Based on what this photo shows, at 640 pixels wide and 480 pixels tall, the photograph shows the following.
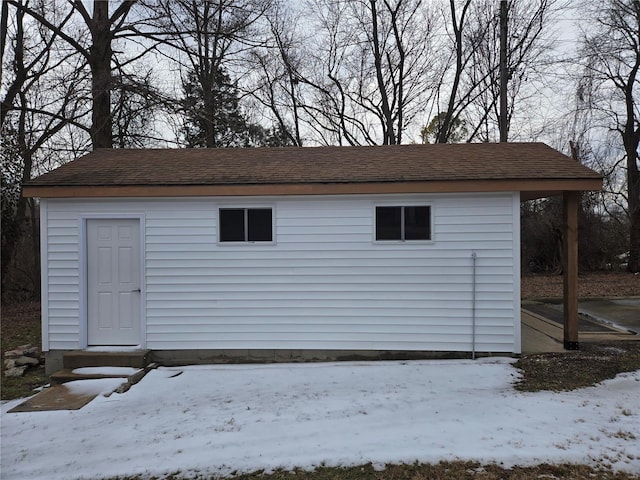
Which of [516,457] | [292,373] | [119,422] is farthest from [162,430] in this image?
[516,457]

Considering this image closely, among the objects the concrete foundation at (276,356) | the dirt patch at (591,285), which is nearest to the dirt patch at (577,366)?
the concrete foundation at (276,356)

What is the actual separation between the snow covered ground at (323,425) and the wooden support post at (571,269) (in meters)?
1.16

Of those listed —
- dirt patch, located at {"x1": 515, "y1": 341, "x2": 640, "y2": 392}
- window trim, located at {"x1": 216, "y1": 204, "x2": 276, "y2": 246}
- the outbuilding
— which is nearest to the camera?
dirt patch, located at {"x1": 515, "y1": 341, "x2": 640, "y2": 392}

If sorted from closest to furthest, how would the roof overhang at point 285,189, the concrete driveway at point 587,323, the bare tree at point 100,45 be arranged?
the roof overhang at point 285,189, the concrete driveway at point 587,323, the bare tree at point 100,45

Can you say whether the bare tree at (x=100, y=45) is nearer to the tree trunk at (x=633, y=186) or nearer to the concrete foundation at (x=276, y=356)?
the concrete foundation at (x=276, y=356)

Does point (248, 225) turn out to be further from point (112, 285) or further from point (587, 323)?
point (587, 323)

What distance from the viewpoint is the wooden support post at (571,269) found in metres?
6.30

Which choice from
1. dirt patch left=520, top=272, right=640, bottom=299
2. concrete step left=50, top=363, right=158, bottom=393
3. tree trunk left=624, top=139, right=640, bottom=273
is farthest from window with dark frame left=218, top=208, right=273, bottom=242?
tree trunk left=624, top=139, right=640, bottom=273

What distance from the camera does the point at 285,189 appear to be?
6.13 metres

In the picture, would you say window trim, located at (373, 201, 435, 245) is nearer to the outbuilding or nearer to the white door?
the outbuilding

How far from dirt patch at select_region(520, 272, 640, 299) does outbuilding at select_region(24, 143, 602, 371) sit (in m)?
7.00

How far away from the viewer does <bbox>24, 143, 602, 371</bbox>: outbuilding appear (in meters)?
6.22

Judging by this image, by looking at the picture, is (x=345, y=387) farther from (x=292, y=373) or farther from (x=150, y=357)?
(x=150, y=357)

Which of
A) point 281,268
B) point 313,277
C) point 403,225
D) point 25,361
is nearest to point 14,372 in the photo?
point 25,361
